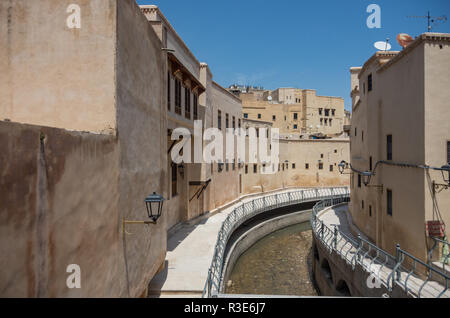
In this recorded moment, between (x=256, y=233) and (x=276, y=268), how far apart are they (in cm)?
479

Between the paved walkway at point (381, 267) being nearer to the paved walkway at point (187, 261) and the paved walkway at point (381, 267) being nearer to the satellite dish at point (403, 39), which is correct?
the paved walkway at point (187, 261)

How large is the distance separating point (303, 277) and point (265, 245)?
18.6ft

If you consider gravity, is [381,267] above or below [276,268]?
above

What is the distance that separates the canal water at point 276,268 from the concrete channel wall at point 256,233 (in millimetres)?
409

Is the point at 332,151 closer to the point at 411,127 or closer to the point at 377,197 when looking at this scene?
the point at 377,197

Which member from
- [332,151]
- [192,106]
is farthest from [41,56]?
[332,151]

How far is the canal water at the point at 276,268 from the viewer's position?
16.0m

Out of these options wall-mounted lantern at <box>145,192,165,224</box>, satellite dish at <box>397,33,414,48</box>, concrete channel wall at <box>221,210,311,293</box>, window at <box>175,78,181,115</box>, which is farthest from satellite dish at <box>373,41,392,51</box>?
wall-mounted lantern at <box>145,192,165,224</box>

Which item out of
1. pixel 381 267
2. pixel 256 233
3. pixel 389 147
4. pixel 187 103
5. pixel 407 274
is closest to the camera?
pixel 381 267

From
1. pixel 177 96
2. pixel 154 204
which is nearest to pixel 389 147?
pixel 177 96

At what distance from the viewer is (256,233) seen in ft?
76.4

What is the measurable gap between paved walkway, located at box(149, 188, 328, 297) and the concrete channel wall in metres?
2.40

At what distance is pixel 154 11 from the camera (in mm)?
11594

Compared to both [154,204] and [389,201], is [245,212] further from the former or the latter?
[154,204]
